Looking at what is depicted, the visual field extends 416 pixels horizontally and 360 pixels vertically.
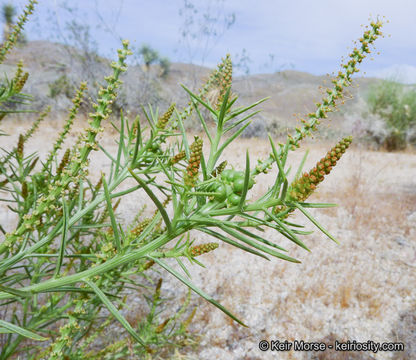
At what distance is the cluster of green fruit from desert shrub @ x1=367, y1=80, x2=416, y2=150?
10.2 m

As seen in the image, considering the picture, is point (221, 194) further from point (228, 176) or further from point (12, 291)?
point (12, 291)

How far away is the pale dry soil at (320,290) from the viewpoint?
6.91 ft

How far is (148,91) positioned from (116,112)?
1.32 metres

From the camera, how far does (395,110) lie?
31.6 feet

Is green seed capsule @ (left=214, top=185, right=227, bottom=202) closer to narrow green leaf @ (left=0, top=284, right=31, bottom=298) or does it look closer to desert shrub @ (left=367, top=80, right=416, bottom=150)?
narrow green leaf @ (left=0, top=284, right=31, bottom=298)

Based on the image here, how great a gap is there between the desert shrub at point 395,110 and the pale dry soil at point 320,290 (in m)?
6.67

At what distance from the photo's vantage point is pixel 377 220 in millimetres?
3705

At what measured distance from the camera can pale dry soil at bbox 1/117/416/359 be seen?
211 cm

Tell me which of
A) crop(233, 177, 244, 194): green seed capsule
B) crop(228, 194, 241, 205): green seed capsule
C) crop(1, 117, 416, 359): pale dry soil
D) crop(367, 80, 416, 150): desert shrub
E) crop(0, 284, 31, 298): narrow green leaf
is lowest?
crop(1, 117, 416, 359): pale dry soil

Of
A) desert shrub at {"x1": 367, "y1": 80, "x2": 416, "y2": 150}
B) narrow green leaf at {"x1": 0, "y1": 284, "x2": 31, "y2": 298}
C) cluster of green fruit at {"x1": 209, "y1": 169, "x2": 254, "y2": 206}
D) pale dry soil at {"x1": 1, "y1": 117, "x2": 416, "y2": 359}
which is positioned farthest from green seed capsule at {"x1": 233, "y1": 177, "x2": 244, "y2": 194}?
desert shrub at {"x1": 367, "y1": 80, "x2": 416, "y2": 150}

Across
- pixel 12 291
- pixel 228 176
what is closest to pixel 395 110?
pixel 228 176

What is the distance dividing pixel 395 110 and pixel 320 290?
9127 mm

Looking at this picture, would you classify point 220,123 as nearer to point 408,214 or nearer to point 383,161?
point 408,214

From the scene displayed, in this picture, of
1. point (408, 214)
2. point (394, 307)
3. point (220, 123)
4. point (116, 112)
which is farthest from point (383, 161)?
point (220, 123)
